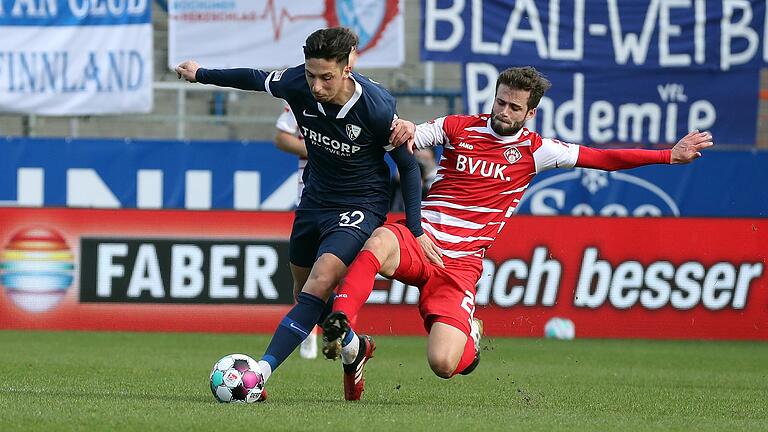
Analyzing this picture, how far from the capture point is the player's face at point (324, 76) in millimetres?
6746

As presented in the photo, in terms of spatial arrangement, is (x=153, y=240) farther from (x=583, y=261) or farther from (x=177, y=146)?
(x=583, y=261)

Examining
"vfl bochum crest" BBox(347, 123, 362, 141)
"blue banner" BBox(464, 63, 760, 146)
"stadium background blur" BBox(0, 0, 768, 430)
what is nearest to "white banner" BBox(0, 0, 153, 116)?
"stadium background blur" BBox(0, 0, 768, 430)

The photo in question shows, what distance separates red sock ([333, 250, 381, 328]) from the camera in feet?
21.9

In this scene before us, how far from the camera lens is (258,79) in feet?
23.5

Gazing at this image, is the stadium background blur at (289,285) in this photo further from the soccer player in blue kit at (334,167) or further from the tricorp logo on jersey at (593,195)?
the soccer player in blue kit at (334,167)

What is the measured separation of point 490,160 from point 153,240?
6105 mm

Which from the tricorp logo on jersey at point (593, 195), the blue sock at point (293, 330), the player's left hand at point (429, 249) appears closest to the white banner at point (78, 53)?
the tricorp logo on jersey at point (593, 195)

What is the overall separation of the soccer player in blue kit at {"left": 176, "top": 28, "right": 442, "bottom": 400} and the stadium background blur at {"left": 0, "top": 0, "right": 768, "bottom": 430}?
48 centimetres

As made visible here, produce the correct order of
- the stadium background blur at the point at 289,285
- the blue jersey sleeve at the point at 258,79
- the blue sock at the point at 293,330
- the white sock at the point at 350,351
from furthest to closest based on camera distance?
the stadium background blur at the point at 289,285
the white sock at the point at 350,351
the blue jersey sleeve at the point at 258,79
the blue sock at the point at 293,330

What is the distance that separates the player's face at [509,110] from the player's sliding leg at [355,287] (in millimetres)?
913

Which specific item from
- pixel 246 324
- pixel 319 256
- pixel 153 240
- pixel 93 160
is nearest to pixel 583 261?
pixel 246 324

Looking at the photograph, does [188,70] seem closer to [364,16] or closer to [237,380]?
[237,380]

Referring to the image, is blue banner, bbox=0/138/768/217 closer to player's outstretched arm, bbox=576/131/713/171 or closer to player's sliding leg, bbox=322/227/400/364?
player's outstretched arm, bbox=576/131/713/171

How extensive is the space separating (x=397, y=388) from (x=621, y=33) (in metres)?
7.85
